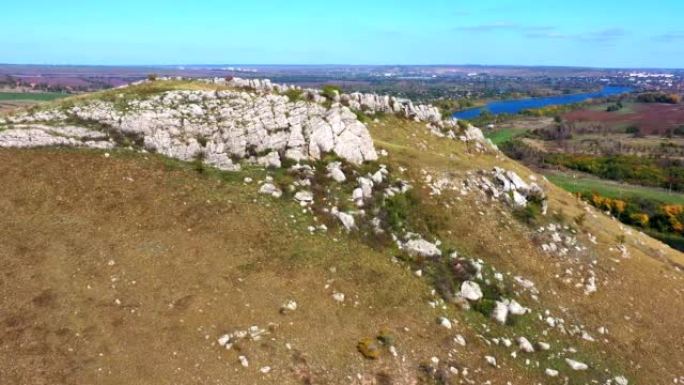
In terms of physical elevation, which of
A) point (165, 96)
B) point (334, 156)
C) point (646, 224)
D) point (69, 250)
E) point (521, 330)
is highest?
point (165, 96)

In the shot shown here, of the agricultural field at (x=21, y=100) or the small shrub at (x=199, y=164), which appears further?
the agricultural field at (x=21, y=100)

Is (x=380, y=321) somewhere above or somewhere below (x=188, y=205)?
below

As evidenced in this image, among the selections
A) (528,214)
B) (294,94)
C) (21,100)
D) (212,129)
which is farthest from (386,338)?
(21,100)

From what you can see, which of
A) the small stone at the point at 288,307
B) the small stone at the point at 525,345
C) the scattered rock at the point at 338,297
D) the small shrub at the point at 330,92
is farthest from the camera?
the small shrub at the point at 330,92

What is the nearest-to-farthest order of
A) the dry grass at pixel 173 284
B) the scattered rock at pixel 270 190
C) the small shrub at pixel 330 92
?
the dry grass at pixel 173 284 → the scattered rock at pixel 270 190 → the small shrub at pixel 330 92

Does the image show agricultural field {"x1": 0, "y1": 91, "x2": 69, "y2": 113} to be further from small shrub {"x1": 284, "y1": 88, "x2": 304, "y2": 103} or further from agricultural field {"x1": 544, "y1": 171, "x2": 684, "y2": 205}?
agricultural field {"x1": 544, "y1": 171, "x2": 684, "y2": 205}

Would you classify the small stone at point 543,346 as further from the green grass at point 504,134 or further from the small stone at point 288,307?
the green grass at point 504,134

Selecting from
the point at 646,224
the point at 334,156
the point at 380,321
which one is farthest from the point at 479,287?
the point at 646,224

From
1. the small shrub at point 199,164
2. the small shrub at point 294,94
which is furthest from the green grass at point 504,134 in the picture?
the small shrub at point 199,164

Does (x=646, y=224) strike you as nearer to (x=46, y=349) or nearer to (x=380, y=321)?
(x=380, y=321)
